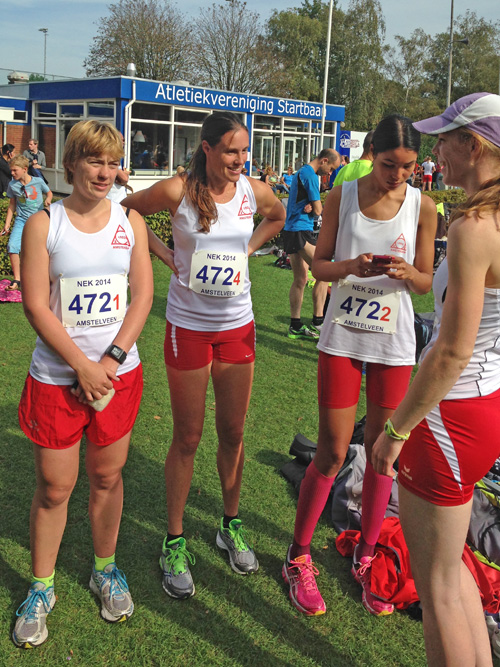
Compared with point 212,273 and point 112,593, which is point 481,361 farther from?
point 112,593

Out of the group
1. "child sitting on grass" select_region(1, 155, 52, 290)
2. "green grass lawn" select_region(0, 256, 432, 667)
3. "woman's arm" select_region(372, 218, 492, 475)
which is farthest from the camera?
"child sitting on grass" select_region(1, 155, 52, 290)

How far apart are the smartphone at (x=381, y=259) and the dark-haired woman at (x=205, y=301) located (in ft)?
2.13

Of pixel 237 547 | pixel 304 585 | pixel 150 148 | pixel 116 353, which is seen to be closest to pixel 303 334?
pixel 237 547

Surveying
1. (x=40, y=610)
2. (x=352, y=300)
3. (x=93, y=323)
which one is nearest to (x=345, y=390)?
(x=352, y=300)

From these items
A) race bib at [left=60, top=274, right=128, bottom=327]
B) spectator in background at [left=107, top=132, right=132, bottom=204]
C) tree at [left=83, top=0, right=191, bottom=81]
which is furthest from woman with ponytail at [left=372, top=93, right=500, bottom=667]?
tree at [left=83, top=0, right=191, bottom=81]

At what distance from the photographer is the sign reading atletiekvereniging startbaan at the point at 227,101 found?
22.3 m

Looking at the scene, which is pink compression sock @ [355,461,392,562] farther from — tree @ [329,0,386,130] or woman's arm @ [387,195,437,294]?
tree @ [329,0,386,130]

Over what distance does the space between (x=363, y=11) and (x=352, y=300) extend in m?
64.9

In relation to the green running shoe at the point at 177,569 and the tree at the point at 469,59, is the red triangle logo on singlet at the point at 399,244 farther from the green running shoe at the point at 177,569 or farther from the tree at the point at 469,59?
Result: the tree at the point at 469,59

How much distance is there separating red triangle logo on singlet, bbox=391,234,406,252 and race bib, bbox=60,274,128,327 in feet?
3.94

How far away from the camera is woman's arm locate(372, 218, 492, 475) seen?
165 centimetres

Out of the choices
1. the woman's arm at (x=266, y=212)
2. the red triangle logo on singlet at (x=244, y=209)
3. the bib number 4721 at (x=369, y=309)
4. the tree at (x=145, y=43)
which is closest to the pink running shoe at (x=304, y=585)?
the bib number 4721 at (x=369, y=309)

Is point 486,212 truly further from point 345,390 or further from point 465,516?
point 345,390

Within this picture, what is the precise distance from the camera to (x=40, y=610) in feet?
8.51
